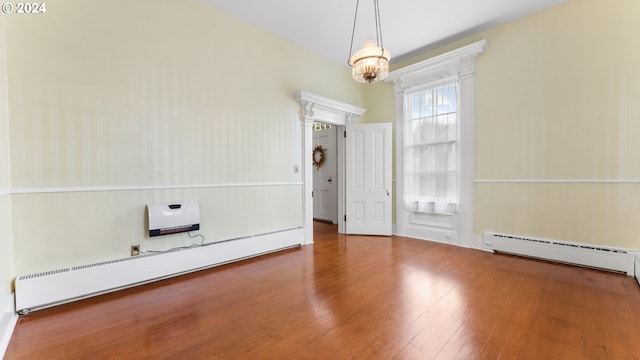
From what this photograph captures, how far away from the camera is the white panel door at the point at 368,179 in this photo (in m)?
4.84

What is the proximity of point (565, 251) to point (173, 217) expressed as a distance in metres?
4.65

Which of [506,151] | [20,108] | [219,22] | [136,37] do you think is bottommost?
[506,151]

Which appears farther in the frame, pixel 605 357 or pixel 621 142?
pixel 621 142

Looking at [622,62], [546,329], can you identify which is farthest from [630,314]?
[622,62]

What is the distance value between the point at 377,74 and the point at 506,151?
2401 millimetres

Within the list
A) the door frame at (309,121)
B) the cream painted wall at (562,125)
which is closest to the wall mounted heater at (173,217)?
the door frame at (309,121)

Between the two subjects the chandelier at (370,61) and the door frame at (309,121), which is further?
the door frame at (309,121)

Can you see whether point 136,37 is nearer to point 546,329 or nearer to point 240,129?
point 240,129

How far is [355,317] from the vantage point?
80.0 inches

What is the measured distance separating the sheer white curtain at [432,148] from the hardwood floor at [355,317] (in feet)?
4.75

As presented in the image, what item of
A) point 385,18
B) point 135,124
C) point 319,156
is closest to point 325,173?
point 319,156

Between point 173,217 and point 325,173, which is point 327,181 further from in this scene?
point 173,217

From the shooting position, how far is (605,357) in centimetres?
158

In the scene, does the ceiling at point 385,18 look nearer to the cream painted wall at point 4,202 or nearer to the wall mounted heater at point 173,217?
the cream painted wall at point 4,202
